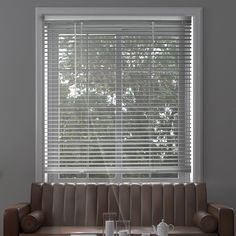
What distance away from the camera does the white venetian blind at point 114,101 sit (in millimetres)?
6055

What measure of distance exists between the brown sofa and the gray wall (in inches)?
15.3

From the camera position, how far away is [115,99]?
19.9ft

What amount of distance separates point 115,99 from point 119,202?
1.11 metres

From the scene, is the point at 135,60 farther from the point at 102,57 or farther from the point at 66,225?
the point at 66,225

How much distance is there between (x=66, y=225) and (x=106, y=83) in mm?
1540

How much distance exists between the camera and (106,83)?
19.9 ft
